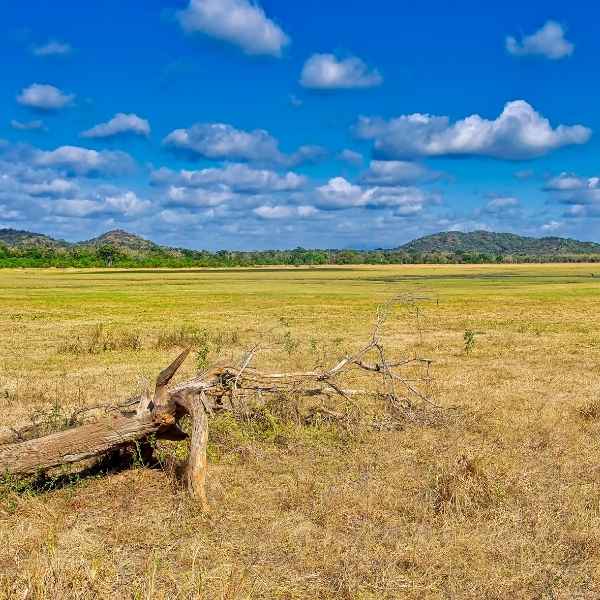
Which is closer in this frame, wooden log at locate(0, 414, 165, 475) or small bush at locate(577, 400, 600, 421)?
wooden log at locate(0, 414, 165, 475)

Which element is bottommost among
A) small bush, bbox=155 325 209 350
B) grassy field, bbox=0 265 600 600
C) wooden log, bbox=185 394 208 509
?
grassy field, bbox=0 265 600 600

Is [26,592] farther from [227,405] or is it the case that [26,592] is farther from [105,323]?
[105,323]

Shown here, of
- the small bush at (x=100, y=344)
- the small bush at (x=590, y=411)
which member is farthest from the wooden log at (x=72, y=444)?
the small bush at (x=100, y=344)

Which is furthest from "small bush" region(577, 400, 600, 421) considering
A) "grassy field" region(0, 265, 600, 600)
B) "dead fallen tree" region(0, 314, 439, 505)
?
"dead fallen tree" region(0, 314, 439, 505)

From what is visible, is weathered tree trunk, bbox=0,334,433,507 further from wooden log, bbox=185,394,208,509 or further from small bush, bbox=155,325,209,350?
small bush, bbox=155,325,209,350

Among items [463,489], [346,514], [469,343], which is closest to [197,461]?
[346,514]

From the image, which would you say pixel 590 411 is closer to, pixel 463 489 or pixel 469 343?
pixel 463 489

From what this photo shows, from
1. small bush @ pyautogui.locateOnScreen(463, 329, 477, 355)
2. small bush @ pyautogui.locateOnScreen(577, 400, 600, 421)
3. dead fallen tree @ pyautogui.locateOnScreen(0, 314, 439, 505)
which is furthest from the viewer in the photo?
small bush @ pyautogui.locateOnScreen(463, 329, 477, 355)

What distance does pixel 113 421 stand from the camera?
819cm

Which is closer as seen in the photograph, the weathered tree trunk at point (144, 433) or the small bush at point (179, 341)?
the weathered tree trunk at point (144, 433)

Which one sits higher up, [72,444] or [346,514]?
[72,444]

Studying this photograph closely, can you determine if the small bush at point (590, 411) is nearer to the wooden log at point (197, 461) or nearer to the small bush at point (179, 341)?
the wooden log at point (197, 461)

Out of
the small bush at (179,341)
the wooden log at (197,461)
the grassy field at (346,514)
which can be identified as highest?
the wooden log at (197,461)

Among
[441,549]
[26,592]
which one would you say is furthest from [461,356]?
[26,592]
